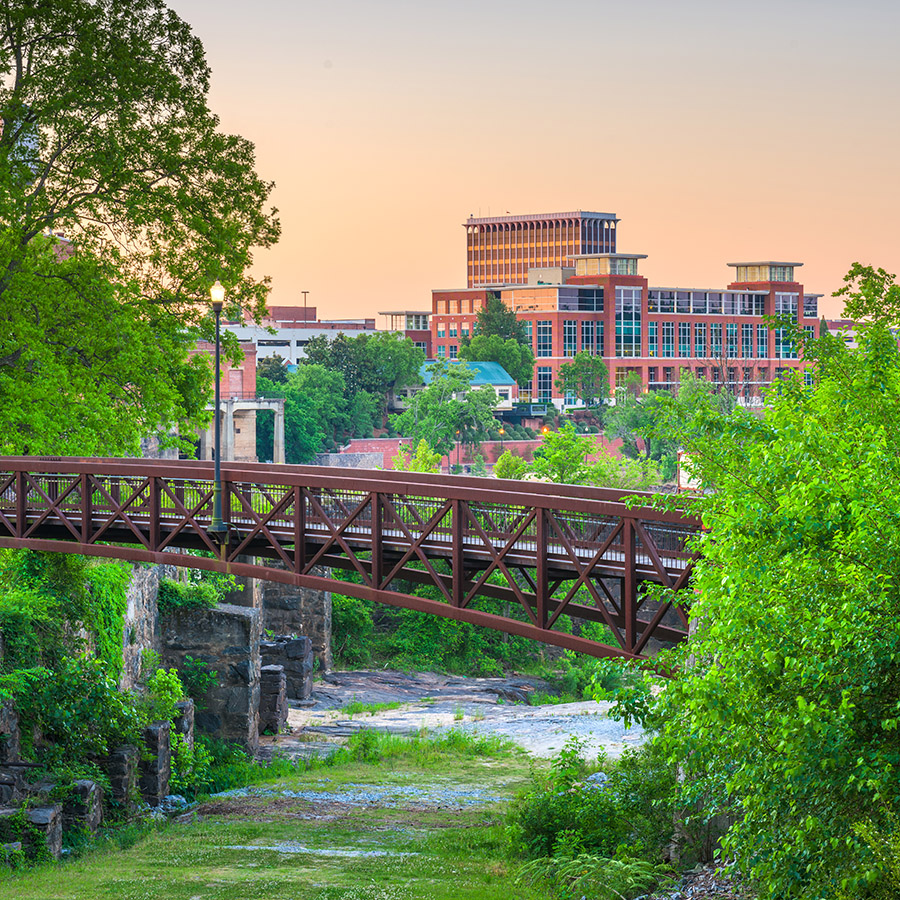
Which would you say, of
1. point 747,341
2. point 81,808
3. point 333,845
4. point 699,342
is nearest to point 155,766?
point 81,808

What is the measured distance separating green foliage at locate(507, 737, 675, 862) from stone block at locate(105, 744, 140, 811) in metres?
7.84

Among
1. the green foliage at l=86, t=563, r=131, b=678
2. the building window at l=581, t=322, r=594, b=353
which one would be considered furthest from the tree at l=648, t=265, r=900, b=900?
the building window at l=581, t=322, r=594, b=353

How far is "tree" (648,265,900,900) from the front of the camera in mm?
10852

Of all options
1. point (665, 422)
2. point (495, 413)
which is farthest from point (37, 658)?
point (495, 413)

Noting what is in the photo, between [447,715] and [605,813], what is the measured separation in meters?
20.8

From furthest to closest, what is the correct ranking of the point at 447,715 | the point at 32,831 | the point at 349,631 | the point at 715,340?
the point at 715,340, the point at 349,631, the point at 447,715, the point at 32,831

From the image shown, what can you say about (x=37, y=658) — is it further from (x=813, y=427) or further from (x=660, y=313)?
(x=660, y=313)

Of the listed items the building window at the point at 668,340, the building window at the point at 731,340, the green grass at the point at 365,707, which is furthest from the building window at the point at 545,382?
the green grass at the point at 365,707

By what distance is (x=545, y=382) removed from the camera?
5118 inches

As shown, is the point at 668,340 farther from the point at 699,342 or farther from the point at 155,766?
the point at 155,766

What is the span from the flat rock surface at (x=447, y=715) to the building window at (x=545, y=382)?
8156 cm

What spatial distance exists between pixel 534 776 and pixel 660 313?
110952 millimetres

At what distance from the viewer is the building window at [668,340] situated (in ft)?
437

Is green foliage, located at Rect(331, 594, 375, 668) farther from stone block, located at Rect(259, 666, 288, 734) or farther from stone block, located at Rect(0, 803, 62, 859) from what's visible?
stone block, located at Rect(0, 803, 62, 859)
